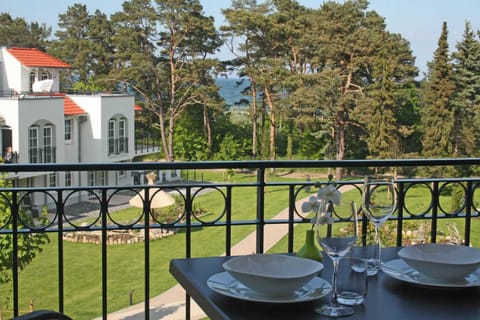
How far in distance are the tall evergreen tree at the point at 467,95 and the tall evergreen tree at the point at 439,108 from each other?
0.21 meters

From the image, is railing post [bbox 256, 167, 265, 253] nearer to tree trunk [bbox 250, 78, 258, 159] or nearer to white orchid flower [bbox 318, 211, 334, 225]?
white orchid flower [bbox 318, 211, 334, 225]

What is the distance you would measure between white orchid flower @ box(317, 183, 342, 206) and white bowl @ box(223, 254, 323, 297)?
0.41 ft

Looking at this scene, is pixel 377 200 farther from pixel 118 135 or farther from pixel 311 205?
pixel 118 135

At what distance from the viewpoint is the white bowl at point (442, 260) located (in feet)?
3.90

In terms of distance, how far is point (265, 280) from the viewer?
3.54 ft

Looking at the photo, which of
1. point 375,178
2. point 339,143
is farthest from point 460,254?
point 339,143

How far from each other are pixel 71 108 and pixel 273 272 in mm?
22452

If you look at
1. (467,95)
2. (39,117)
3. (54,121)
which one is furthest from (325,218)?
(467,95)

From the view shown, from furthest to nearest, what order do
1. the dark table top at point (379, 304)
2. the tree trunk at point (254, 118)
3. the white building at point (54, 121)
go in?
the tree trunk at point (254, 118), the white building at point (54, 121), the dark table top at point (379, 304)

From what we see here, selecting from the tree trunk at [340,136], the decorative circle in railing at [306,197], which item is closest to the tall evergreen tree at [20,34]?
the tree trunk at [340,136]

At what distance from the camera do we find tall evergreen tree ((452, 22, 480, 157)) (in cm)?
2047

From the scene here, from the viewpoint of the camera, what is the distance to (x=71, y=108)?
898 inches

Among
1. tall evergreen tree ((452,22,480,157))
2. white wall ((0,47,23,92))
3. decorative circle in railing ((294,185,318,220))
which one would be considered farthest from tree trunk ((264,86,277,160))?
decorative circle in railing ((294,185,318,220))

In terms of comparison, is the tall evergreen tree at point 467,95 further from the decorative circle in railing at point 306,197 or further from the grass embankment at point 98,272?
the decorative circle in railing at point 306,197
